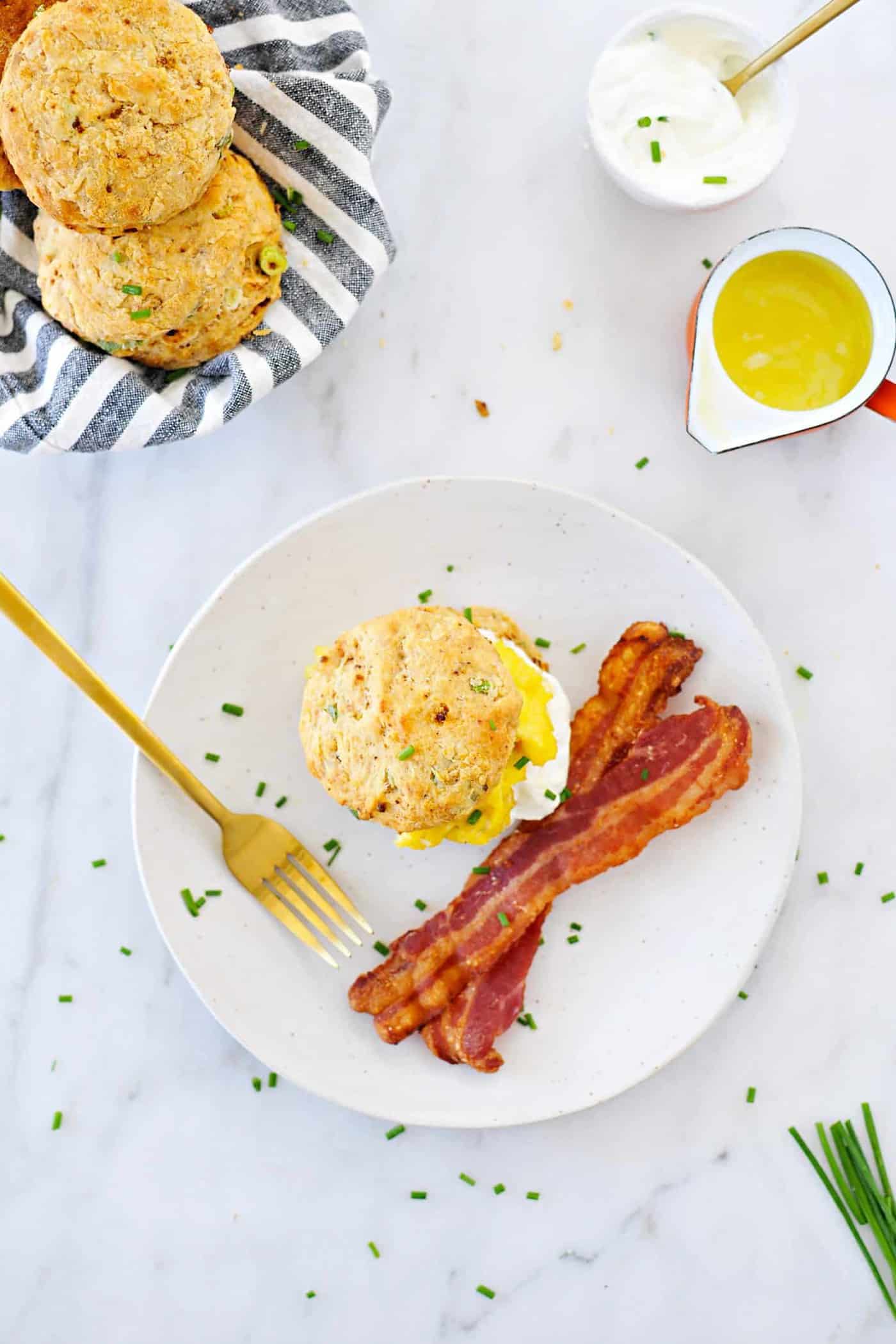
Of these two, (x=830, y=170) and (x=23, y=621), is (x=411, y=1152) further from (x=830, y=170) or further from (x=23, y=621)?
(x=830, y=170)

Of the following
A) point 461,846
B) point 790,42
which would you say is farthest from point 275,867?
point 790,42

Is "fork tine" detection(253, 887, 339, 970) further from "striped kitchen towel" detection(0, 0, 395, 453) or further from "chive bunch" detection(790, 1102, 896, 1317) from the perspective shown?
"chive bunch" detection(790, 1102, 896, 1317)

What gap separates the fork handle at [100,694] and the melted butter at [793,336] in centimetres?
165

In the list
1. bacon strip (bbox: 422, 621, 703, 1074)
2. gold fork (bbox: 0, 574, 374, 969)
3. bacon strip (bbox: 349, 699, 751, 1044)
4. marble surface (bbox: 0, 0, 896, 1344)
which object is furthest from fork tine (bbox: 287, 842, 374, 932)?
marble surface (bbox: 0, 0, 896, 1344)

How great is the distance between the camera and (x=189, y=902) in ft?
9.33

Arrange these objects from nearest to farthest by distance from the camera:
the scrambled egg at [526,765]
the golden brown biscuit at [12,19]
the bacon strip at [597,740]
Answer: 1. the golden brown biscuit at [12,19]
2. the scrambled egg at [526,765]
3. the bacon strip at [597,740]

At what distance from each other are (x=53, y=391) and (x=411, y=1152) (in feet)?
7.02

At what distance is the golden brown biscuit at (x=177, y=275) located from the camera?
239cm

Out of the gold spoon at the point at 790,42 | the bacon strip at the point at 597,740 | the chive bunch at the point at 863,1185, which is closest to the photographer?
the gold spoon at the point at 790,42

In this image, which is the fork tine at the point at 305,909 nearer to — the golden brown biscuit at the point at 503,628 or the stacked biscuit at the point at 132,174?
the golden brown biscuit at the point at 503,628

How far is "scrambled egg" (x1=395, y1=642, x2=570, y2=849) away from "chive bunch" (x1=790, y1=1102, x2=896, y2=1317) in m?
1.19

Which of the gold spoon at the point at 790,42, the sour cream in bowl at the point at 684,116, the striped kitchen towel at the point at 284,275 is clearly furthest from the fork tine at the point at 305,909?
the gold spoon at the point at 790,42

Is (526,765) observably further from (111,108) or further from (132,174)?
(111,108)

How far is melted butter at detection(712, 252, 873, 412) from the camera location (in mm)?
2752
